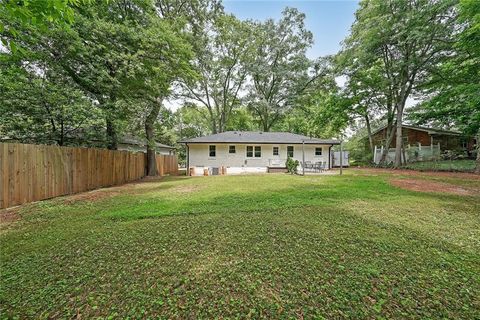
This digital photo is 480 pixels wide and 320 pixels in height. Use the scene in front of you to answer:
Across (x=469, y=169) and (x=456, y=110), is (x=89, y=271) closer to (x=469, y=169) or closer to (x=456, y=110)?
(x=469, y=169)

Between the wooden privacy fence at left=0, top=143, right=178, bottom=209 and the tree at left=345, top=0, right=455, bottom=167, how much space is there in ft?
68.2

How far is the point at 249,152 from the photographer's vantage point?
56.7ft

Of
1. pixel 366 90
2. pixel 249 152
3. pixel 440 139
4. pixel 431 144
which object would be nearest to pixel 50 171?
pixel 249 152

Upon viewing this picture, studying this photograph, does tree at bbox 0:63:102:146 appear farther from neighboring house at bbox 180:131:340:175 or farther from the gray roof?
neighboring house at bbox 180:131:340:175

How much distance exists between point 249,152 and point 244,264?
48.5ft

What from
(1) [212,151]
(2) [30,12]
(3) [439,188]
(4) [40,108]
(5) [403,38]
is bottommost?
(3) [439,188]

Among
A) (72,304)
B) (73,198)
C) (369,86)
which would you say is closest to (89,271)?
(72,304)

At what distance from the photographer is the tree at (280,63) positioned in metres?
24.7

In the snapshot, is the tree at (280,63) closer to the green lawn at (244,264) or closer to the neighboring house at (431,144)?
the neighboring house at (431,144)

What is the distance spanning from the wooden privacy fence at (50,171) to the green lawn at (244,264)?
131cm

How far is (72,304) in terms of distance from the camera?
2.00 m

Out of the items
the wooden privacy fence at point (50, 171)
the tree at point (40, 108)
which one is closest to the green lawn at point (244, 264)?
the wooden privacy fence at point (50, 171)

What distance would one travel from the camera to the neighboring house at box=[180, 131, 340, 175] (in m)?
16.6

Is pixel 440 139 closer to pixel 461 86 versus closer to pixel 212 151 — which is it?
pixel 461 86
